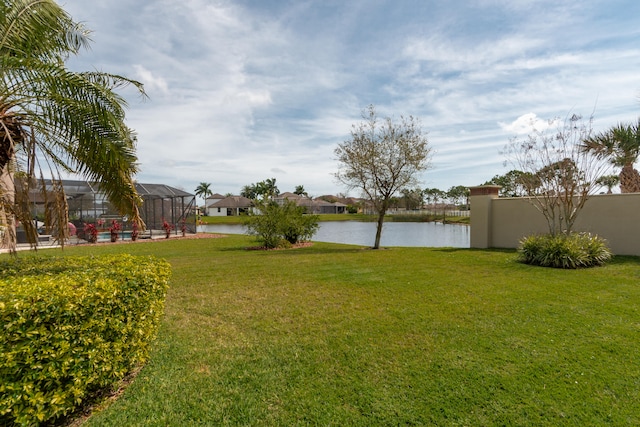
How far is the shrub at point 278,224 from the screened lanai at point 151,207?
8.11 m

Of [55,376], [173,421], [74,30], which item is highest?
[74,30]

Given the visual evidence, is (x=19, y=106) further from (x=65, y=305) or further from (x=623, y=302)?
(x=623, y=302)

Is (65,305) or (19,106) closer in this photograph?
(65,305)

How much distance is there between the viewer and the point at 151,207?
21609 millimetres

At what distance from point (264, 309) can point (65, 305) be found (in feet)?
10.4

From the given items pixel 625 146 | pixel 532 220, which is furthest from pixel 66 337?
pixel 625 146

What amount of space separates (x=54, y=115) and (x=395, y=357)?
4.87m

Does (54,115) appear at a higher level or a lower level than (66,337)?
higher

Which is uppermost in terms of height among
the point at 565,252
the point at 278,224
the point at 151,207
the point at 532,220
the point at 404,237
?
the point at 151,207

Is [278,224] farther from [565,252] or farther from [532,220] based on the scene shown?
[565,252]

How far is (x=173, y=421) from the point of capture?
2.68 meters

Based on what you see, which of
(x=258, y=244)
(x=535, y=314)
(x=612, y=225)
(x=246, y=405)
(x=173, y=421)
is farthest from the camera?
A: (x=258, y=244)

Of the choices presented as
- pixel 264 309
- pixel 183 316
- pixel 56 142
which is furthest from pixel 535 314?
pixel 56 142

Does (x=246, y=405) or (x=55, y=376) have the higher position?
(x=55, y=376)
